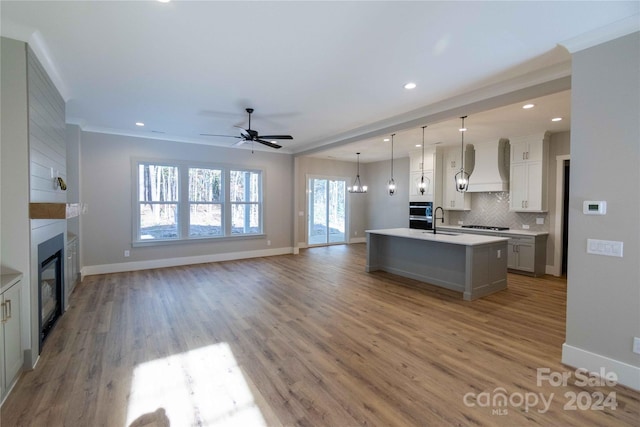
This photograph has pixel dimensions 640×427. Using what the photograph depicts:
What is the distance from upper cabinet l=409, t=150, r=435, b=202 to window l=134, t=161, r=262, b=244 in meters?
4.14

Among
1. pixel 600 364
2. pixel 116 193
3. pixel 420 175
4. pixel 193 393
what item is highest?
pixel 420 175

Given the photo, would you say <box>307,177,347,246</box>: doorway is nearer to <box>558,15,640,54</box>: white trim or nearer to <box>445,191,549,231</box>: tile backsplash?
<box>445,191,549,231</box>: tile backsplash

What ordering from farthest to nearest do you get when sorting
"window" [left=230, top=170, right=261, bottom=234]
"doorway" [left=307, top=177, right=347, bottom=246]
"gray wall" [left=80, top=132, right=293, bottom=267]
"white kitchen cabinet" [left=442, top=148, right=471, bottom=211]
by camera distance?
"doorway" [left=307, top=177, right=347, bottom=246] < "window" [left=230, top=170, right=261, bottom=234] < "white kitchen cabinet" [left=442, top=148, right=471, bottom=211] < "gray wall" [left=80, top=132, right=293, bottom=267]

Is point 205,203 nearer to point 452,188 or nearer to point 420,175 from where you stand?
point 420,175

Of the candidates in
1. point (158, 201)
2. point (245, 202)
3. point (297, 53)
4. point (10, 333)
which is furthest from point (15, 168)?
point (245, 202)

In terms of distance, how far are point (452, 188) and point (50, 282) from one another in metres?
7.82

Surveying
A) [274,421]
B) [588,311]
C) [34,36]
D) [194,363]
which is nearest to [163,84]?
[34,36]

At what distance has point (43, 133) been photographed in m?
2.96

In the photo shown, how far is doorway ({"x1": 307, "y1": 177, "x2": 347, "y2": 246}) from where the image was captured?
9.50 meters

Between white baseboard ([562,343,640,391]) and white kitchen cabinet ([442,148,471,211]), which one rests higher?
white kitchen cabinet ([442,148,471,211])

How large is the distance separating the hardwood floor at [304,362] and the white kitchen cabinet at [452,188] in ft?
9.75

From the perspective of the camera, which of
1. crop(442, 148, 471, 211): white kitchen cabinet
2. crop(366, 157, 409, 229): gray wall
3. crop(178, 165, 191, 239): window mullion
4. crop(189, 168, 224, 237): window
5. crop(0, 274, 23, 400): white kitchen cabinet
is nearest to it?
crop(0, 274, 23, 400): white kitchen cabinet

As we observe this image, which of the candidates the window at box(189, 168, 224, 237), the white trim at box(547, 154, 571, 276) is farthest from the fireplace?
the white trim at box(547, 154, 571, 276)

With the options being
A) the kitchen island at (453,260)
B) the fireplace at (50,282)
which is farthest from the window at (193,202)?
the kitchen island at (453,260)
